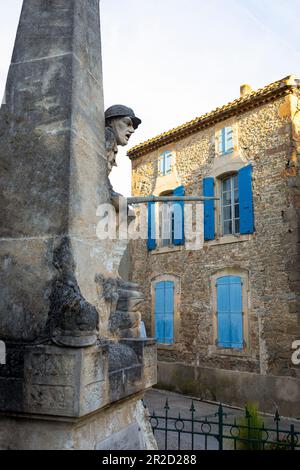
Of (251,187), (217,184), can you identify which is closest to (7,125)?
(251,187)

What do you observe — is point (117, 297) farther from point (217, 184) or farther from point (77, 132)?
point (217, 184)

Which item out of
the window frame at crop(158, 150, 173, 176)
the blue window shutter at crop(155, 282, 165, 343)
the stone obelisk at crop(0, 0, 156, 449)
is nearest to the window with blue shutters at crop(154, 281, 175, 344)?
the blue window shutter at crop(155, 282, 165, 343)

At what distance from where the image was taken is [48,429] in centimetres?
179

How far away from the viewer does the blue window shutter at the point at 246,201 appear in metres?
9.67

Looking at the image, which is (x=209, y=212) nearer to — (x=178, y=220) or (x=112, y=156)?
(x=178, y=220)

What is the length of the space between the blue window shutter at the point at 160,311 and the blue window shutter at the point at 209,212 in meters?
2.24

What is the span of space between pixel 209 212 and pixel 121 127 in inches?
318

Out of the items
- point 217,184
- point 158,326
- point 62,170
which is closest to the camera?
point 62,170

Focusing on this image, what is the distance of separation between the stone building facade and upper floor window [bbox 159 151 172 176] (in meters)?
0.03

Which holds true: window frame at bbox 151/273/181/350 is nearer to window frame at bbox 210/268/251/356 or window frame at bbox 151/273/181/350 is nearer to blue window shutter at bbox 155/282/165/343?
blue window shutter at bbox 155/282/165/343

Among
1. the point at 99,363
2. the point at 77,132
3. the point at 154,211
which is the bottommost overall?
the point at 99,363

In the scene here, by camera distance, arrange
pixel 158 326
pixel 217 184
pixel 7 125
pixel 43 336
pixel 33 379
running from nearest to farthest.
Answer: pixel 33 379 < pixel 43 336 < pixel 7 125 < pixel 217 184 < pixel 158 326
